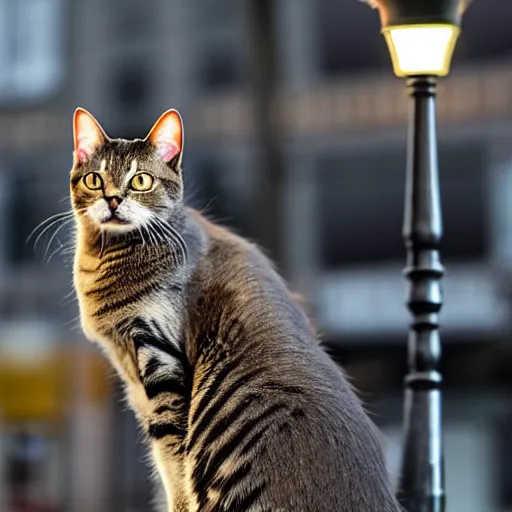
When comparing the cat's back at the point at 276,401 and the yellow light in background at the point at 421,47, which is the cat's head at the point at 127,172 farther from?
the yellow light in background at the point at 421,47

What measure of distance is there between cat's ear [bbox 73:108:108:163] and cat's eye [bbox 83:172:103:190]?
55 millimetres

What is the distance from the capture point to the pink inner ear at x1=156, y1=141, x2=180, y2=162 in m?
3.42

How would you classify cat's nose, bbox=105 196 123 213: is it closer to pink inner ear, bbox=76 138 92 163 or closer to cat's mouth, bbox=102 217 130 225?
cat's mouth, bbox=102 217 130 225

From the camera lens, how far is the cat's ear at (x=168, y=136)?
3404mm

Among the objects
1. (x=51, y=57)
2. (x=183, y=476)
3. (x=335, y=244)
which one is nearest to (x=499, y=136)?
(x=335, y=244)

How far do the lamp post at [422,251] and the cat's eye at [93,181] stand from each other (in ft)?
4.04

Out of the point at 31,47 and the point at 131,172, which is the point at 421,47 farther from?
the point at 31,47

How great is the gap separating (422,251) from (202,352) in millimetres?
1059

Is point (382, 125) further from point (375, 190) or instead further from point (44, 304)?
point (44, 304)

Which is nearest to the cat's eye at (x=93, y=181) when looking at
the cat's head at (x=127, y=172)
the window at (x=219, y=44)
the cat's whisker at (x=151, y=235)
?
the cat's head at (x=127, y=172)

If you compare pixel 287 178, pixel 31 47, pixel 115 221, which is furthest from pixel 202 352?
pixel 31 47

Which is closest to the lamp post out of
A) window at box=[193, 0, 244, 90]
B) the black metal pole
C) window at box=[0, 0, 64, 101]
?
the black metal pole

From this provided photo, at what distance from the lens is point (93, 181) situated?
11.2 feet

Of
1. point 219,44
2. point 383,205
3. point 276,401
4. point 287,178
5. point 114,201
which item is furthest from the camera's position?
point 219,44
